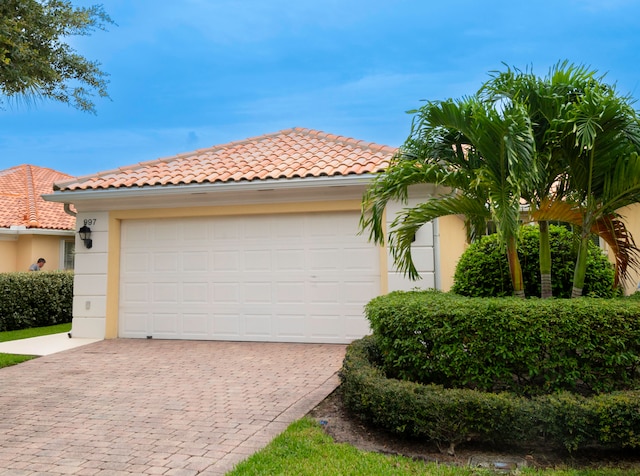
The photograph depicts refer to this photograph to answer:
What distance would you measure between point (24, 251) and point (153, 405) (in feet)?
45.0

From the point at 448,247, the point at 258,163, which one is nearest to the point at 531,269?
the point at 448,247

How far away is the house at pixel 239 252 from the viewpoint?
9.44 m

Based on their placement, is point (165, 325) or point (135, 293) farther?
point (135, 293)

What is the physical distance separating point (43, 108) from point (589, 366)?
7023 millimetres

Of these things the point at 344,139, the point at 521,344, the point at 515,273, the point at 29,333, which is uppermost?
the point at 344,139

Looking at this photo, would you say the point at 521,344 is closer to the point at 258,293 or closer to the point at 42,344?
the point at 258,293

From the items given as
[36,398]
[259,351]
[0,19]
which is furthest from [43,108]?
[259,351]

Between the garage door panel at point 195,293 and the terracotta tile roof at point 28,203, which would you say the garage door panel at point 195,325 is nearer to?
the garage door panel at point 195,293

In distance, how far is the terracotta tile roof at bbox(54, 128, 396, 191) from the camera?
9625 mm

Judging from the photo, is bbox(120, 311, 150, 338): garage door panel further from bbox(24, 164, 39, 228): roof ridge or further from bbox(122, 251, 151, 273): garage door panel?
bbox(24, 164, 39, 228): roof ridge

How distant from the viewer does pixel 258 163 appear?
35.6ft

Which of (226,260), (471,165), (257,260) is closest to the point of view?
(471,165)

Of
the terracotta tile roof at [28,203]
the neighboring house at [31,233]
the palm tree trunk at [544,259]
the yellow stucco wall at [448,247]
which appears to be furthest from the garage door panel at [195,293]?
the terracotta tile roof at [28,203]

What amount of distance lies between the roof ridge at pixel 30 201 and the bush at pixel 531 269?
1493cm
